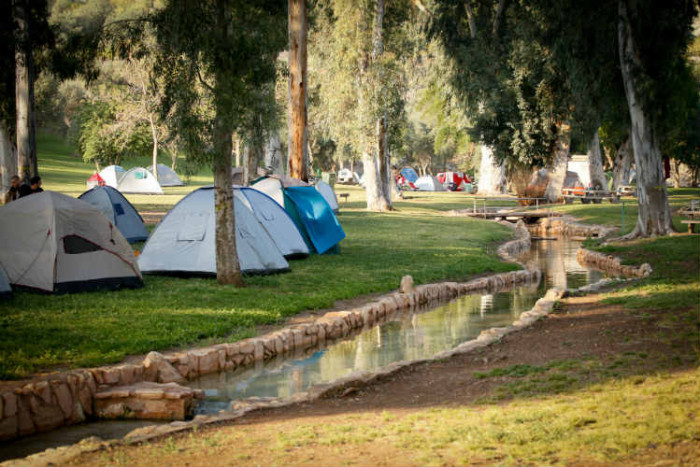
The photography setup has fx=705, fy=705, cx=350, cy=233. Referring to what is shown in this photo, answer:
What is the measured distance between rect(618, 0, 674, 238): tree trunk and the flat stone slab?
1595 centimetres

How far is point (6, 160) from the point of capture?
82.4 ft

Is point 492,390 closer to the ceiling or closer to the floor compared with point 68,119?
closer to the floor

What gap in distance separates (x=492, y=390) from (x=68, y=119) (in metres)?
93.4

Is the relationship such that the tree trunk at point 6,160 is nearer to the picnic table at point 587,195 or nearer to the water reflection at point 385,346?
the water reflection at point 385,346

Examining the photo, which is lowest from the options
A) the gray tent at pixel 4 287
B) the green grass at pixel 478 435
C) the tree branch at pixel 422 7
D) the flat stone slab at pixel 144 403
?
the flat stone slab at pixel 144 403

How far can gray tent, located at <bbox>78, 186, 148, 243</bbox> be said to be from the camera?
18.6 metres

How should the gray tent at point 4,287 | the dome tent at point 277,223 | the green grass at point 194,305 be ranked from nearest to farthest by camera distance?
the green grass at point 194,305, the gray tent at point 4,287, the dome tent at point 277,223

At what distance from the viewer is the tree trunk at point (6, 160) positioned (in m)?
24.6

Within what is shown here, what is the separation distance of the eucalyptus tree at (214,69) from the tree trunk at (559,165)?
2494 centimetres

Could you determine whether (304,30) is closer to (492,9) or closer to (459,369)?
(492,9)

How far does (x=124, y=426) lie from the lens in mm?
6648

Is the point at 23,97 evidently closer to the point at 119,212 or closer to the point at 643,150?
the point at 119,212

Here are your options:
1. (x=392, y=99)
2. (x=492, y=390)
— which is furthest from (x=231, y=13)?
(x=392, y=99)

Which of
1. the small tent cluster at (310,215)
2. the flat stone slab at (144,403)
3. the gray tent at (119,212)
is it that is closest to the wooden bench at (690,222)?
the small tent cluster at (310,215)
